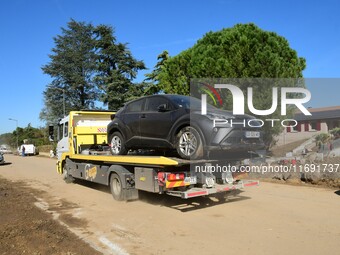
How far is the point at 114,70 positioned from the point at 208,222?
32.8 meters

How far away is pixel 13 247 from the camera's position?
214 inches

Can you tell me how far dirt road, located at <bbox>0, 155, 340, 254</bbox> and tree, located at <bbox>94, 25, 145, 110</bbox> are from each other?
26746 millimetres

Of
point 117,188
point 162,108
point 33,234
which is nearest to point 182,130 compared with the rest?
point 162,108

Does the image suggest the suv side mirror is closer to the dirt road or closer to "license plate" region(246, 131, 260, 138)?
"license plate" region(246, 131, 260, 138)

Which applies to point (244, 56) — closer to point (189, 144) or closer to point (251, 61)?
point (251, 61)

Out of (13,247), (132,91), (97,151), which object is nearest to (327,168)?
(97,151)

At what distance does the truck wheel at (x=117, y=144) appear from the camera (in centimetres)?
948

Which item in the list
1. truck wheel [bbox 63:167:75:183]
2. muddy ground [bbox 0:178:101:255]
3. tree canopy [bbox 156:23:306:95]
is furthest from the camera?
tree canopy [bbox 156:23:306:95]

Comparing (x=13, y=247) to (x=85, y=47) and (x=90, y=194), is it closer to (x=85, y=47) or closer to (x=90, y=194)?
(x=90, y=194)

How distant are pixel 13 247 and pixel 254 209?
5.13 metres

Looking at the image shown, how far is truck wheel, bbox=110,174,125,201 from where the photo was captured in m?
9.12

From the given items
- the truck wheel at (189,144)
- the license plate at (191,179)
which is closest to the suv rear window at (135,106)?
the truck wheel at (189,144)

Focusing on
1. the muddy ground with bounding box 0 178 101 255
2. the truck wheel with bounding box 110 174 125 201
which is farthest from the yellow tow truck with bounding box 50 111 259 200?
the muddy ground with bounding box 0 178 101 255

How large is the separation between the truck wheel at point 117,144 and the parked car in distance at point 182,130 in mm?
28
